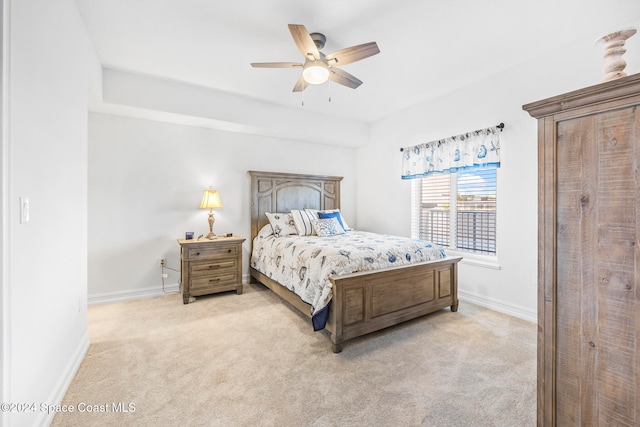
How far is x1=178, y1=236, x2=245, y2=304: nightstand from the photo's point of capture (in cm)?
339

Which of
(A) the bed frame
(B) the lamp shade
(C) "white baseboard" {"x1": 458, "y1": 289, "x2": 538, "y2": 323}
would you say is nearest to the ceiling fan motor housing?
(A) the bed frame

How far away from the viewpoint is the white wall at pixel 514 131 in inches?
102

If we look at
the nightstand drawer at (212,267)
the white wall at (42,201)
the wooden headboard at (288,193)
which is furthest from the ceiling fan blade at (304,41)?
the nightstand drawer at (212,267)

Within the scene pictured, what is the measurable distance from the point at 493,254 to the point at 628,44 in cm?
218

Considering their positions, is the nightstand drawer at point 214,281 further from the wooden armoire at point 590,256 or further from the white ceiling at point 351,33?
the wooden armoire at point 590,256

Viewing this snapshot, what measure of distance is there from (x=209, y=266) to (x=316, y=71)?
2593 millimetres

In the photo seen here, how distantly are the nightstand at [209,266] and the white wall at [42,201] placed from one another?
1.21m

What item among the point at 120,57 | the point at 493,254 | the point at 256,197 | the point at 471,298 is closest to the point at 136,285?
the point at 256,197

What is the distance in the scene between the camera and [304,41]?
2074mm

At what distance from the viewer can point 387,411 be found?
1.61 metres

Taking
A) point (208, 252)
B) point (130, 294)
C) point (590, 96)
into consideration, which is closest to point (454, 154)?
point (590, 96)

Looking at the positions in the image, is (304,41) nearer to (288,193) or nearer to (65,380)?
(288,193)

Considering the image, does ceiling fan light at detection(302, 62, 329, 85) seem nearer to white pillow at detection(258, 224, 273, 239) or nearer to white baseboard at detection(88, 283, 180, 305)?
white pillow at detection(258, 224, 273, 239)

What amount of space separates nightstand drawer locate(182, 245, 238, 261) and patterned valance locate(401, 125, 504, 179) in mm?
2730
